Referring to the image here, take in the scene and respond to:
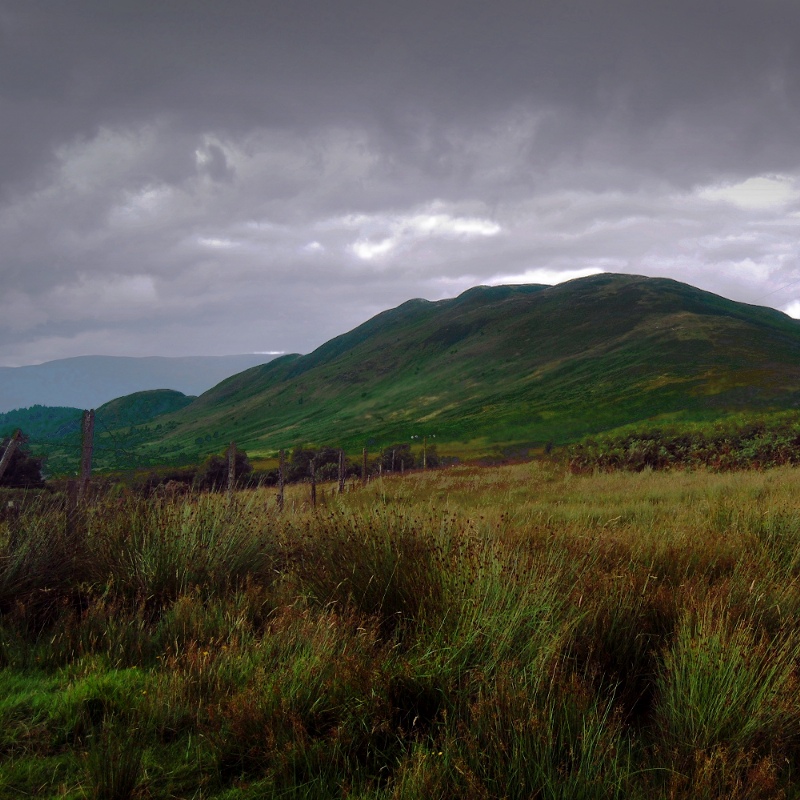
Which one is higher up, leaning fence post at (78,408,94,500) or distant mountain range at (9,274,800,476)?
distant mountain range at (9,274,800,476)

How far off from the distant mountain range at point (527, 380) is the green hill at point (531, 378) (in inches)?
16.0

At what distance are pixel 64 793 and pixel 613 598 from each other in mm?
3344

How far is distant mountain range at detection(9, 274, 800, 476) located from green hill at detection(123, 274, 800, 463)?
407mm

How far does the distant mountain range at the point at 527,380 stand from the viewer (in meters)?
72.2

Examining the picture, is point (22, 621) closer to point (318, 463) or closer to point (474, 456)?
point (318, 463)

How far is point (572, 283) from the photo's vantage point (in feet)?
558

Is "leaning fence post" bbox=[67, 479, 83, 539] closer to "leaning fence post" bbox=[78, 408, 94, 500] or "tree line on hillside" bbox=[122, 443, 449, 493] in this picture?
"leaning fence post" bbox=[78, 408, 94, 500]

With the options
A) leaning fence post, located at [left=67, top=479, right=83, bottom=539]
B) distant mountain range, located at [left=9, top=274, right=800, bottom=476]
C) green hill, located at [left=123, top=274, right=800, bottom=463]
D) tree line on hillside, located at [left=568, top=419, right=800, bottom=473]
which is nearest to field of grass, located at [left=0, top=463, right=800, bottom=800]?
leaning fence post, located at [left=67, top=479, right=83, bottom=539]

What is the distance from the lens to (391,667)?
360cm

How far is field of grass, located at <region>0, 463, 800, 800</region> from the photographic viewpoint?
285 centimetres

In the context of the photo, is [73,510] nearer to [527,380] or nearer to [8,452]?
[8,452]

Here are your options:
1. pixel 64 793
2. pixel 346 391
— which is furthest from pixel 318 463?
pixel 346 391

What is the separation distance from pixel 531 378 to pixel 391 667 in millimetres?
107050

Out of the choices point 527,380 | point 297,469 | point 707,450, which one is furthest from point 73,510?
point 527,380
